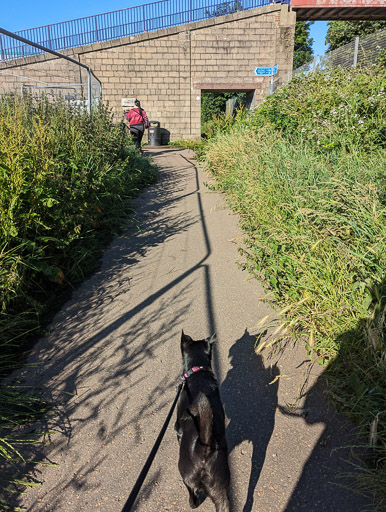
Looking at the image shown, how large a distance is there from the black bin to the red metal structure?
8.75 m

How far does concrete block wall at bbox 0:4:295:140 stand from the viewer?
736 inches

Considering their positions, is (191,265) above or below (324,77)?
below

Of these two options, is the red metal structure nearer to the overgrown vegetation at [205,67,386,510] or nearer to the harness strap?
the overgrown vegetation at [205,67,386,510]

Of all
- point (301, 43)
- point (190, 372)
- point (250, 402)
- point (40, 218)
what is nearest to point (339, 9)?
point (40, 218)

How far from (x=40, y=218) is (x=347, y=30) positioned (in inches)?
1183

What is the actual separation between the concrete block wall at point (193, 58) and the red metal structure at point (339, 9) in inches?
30.7

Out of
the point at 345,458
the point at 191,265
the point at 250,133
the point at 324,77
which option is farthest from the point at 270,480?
the point at 324,77

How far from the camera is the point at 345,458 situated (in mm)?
2256

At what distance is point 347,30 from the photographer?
26.5 meters

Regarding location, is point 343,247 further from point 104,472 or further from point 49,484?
point 49,484

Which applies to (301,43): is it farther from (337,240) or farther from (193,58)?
(337,240)

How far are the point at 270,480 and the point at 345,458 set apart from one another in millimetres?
480

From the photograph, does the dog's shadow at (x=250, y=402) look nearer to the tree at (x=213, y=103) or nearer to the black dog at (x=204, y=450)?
the black dog at (x=204, y=450)

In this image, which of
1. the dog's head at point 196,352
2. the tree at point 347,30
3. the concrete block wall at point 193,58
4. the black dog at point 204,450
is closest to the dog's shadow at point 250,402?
the black dog at point 204,450
